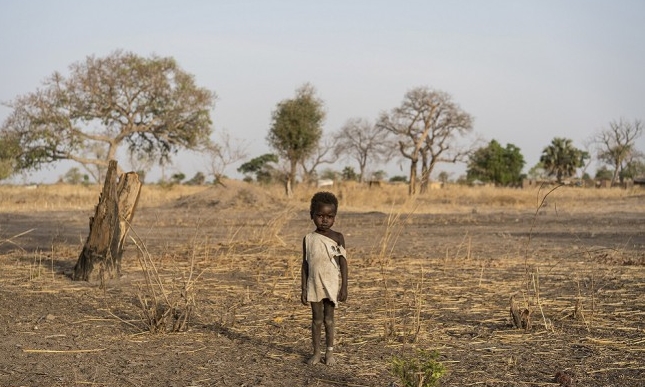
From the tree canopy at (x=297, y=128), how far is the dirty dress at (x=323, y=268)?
1527 inches

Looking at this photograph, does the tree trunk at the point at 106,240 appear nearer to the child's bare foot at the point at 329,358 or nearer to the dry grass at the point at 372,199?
the child's bare foot at the point at 329,358

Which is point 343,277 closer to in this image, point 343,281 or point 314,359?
point 343,281

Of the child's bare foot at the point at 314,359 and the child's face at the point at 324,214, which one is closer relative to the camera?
the child's bare foot at the point at 314,359

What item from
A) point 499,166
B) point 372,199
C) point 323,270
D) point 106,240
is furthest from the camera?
point 499,166

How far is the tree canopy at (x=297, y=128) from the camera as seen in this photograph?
4409 centimetres

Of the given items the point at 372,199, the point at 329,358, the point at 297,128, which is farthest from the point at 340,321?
the point at 297,128

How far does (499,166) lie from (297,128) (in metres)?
25.1

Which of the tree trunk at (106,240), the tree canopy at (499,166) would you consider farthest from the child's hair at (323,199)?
the tree canopy at (499,166)

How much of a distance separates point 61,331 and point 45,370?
118 cm

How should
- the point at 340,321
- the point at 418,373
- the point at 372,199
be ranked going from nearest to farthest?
the point at 418,373
the point at 340,321
the point at 372,199

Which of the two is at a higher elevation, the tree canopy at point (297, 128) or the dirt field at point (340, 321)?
the tree canopy at point (297, 128)

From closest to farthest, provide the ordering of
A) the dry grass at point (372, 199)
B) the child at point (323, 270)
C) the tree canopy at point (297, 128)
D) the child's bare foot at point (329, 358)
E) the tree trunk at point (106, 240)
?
the child's bare foot at point (329, 358), the child at point (323, 270), the tree trunk at point (106, 240), the dry grass at point (372, 199), the tree canopy at point (297, 128)

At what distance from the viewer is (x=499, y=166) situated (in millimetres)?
62938

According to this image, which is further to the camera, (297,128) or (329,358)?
(297,128)
